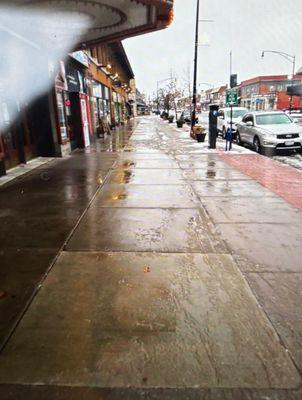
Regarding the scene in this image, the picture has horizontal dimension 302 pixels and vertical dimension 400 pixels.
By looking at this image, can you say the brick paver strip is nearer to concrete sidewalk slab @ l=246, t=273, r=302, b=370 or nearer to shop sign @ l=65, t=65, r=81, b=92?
concrete sidewalk slab @ l=246, t=273, r=302, b=370

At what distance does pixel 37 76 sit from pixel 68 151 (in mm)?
3092

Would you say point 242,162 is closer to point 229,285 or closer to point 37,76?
point 37,76

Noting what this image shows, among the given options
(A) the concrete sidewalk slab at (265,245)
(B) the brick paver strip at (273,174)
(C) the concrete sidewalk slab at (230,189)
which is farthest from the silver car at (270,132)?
(A) the concrete sidewalk slab at (265,245)

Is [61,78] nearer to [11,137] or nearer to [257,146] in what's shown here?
[11,137]

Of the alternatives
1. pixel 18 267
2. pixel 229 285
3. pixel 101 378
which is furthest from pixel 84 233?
pixel 101 378

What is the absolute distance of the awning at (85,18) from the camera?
7551mm

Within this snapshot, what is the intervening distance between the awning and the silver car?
6.70 metres

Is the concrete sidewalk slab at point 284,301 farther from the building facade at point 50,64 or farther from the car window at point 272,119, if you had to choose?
the car window at point 272,119

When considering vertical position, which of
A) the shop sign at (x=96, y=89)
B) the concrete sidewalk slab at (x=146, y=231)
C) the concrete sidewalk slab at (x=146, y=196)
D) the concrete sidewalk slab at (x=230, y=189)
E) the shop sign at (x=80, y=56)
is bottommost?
A: the concrete sidewalk slab at (x=230, y=189)

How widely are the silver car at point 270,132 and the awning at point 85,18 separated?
670 centimetres

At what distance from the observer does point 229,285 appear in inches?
142

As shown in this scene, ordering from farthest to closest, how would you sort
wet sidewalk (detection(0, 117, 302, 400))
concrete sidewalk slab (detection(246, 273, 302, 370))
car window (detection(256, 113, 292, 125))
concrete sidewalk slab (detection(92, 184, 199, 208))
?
car window (detection(256, 113, 292, 125))
concrete sidewalk slab (detection(92, 184, 199, 208))
concrete sidewalk slab (detection(246, 273, 302, 370))
wet sidewalk (detection(0, 117, 302, 400))

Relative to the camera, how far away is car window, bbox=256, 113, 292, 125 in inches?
605

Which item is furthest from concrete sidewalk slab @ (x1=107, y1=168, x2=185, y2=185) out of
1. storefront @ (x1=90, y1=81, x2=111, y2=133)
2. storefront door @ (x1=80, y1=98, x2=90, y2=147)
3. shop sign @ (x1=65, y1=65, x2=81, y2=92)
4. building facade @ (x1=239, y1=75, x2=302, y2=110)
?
building facade @ (x1=239, y1=75, x2=302, y2=110)
